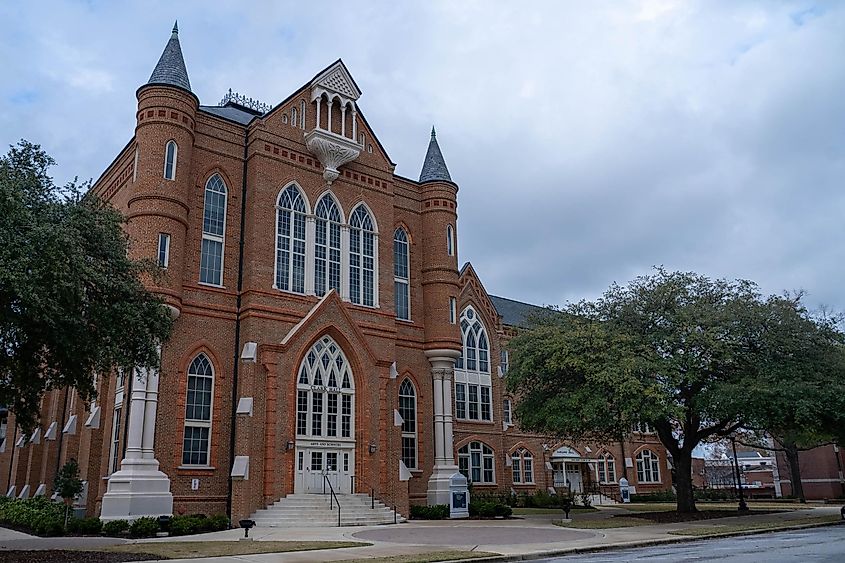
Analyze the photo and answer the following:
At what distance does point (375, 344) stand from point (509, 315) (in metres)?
22.1

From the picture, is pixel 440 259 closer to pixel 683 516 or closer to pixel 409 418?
pixel 409 418

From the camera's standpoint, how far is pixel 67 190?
18.2m

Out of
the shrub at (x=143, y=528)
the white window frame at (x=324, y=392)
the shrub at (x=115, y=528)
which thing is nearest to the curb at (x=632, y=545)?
the shrub at (x=143, y=528)

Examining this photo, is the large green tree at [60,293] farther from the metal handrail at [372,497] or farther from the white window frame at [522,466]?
the white window frame at [522,466]

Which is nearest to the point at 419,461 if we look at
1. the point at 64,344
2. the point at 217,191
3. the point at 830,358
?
the point at 217,191

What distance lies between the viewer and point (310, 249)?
3088cm

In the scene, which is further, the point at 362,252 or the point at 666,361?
the point at 362,252

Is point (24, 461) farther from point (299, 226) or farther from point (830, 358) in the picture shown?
point (830, 358)

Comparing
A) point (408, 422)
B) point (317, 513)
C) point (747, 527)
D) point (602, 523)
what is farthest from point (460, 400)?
point (747, 527)

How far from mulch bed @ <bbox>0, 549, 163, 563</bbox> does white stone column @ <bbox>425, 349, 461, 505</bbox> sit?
18288mm

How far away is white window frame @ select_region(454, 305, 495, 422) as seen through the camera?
4316 cm

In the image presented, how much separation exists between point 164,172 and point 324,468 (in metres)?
12.8

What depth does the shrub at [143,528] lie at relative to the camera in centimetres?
2175

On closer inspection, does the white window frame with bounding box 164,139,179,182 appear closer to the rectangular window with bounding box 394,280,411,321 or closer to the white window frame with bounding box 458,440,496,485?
the rectangular window with bounding box 394,280,411,321
